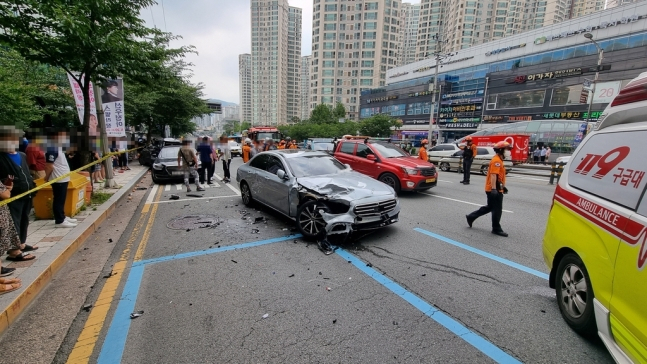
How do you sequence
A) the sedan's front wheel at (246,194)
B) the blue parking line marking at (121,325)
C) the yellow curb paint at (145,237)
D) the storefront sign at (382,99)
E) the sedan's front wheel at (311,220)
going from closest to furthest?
the blue parking line marking at (121,325), the yellow curb paint at (145,237), the sedan's front wheel at (311,220), the sedan's front wheel at (246,194), the storefront sign at (382,99)

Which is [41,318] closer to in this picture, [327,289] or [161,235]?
[161,235]

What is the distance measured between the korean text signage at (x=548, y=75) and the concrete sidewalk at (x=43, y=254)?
167 feet

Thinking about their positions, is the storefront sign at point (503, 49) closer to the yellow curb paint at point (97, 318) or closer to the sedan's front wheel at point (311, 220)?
the sedan's front wheel at point (311, 220)

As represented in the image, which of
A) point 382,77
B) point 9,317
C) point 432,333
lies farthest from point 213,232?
point 382,77

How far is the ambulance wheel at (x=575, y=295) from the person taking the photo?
8.32 ft

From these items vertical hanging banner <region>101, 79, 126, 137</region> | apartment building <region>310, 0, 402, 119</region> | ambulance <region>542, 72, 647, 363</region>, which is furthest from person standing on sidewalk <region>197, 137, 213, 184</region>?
apartment building <region>310, 0, 402, 119</region>

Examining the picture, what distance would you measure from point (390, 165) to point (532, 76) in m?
46.1

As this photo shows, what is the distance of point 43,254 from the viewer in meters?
4.12

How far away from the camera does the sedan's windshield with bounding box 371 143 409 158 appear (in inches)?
385

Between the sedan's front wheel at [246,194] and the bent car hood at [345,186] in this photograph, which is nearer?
the bent car hood at [345,186]

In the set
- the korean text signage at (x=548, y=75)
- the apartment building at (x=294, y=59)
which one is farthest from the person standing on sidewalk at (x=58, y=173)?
the apartment building at (x=294, y=59)

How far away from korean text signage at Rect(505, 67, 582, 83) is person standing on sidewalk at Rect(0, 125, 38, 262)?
51736mm

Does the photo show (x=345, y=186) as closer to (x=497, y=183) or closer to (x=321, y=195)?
(x=321, y=195)

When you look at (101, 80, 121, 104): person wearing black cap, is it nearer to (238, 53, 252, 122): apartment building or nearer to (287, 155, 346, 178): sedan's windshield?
(287, 155, 346, 178): sedan's windshield
